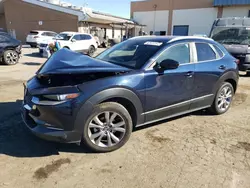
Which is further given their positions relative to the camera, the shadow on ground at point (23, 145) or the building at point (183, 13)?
the building at point (183, 13)

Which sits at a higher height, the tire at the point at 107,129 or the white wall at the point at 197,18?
the white wall at the point at 197,18

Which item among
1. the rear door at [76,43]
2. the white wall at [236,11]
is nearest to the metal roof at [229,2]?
the white wall at [236,11]

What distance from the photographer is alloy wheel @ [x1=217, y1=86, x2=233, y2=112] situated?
15.5 feet

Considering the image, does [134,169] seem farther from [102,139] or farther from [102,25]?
[102,25]

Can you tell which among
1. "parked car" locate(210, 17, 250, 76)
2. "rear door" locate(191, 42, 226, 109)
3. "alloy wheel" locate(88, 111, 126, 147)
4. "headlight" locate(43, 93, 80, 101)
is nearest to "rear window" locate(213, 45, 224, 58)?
"rear door" locate(191, 42, 226, 109)

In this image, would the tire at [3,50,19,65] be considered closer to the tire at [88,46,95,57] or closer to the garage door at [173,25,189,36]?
the tire at [88,46,95,57]

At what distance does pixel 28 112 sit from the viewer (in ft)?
10.2

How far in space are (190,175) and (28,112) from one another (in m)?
2.28

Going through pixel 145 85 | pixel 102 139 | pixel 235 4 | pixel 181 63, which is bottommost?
pixel 102 139

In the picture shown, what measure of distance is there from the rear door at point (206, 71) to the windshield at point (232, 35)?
6039mm

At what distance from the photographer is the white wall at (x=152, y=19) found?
3216 cm

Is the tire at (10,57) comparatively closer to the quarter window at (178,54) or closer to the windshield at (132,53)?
the windshield at (132,53)

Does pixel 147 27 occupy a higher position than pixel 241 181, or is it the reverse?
pixel 147 27

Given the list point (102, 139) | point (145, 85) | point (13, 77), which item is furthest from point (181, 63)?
point (13, 77)
